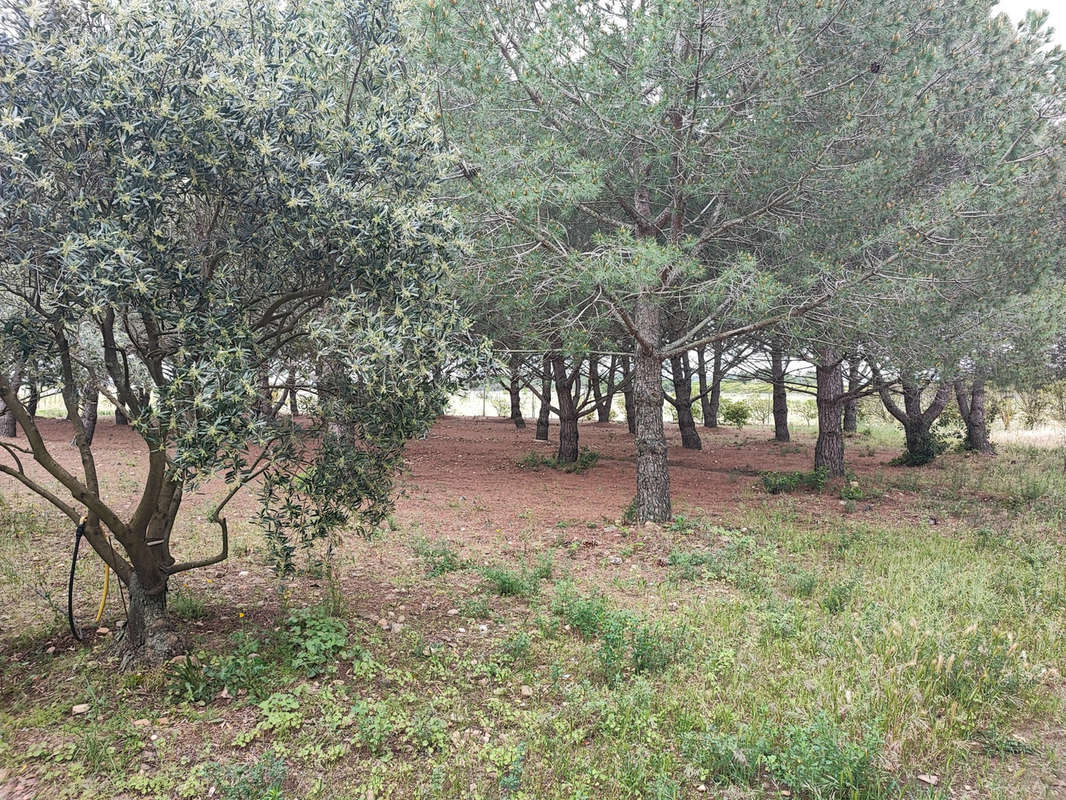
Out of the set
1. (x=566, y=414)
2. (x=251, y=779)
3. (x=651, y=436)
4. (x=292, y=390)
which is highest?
(x=292, y=390)

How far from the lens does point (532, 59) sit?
→ 6484mm

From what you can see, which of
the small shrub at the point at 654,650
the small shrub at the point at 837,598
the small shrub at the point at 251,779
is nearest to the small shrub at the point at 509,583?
the small shrub at the point at 654,650

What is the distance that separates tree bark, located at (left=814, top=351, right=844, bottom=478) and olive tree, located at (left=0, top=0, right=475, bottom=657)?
10110mm

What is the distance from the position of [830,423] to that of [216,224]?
11936mm

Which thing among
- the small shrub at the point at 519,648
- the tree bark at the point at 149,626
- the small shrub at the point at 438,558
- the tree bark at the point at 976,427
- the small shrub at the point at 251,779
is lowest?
the small shrub at the point at 251,779

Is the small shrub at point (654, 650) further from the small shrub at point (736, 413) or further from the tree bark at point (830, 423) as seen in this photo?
the small shrub at point (736, 413)

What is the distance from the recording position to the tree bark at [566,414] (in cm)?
1413

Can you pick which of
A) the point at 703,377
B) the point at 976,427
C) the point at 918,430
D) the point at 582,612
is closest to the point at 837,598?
the point at 582,612

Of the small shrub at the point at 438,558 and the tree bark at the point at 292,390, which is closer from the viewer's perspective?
the tree bark at the point at 292,390

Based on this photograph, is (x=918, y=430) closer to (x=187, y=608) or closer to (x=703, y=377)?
(x=703, y=377)

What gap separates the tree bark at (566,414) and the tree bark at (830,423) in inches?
199

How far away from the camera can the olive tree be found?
3.19 meters

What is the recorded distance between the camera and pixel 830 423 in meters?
12.7

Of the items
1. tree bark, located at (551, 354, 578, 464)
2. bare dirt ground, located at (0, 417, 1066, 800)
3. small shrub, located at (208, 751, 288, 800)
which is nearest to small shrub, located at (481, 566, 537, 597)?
bare dirt ground, located at (0, 417, 1066, 800)
